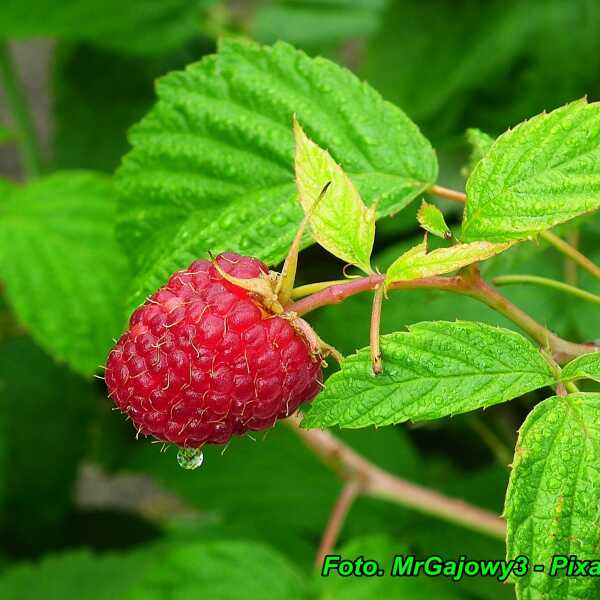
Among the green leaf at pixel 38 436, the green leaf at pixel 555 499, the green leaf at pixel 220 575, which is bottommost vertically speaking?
the green leaf at pixel 38 436

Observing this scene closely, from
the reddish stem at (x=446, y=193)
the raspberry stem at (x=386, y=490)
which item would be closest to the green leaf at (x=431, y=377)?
the reddish stem at (x=446, y=193)

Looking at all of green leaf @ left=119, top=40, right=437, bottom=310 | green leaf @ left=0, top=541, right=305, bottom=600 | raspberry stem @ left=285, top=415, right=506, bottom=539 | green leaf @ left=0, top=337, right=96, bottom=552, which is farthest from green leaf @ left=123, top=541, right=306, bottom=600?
green leaf @ left=0, top=337, right=96, bottom=552

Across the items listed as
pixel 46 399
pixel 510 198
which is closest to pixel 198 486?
pixel 46 399

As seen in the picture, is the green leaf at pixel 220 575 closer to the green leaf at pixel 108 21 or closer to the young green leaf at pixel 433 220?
the young green leaf at pixel 433 220

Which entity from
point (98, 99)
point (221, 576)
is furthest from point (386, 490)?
point (98, 99)

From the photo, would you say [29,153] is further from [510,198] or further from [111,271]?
[510,198]
